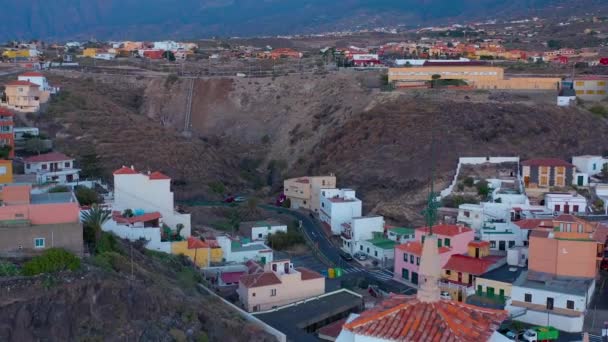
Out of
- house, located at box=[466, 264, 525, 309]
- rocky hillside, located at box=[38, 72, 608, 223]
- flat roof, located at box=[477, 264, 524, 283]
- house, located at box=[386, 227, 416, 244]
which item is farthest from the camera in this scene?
rocky hillside, located at box=[38, 72, 608, 223]

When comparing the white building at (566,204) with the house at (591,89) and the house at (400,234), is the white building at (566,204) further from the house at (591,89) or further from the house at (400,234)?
the house at (591,89)

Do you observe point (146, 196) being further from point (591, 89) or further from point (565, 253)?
point (591, 89)

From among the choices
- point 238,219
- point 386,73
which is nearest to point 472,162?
point 238,219

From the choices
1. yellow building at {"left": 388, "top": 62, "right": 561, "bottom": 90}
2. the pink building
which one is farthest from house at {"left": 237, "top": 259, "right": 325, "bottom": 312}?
yellow building at {"left": 388, "top": 62, "right": 561, "bottom": 90}

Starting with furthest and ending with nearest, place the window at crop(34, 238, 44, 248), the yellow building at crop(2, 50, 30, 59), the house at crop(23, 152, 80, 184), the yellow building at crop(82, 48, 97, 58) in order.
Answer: the yellow building at crop(82, 48, 97, 58), the yellow building at crop(2, 50, 30, 59), the house at crop(23, 152, 80, 184), the window at crop(34, 238, 44, 248)

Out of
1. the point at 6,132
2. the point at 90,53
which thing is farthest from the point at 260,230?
the point at 90,53

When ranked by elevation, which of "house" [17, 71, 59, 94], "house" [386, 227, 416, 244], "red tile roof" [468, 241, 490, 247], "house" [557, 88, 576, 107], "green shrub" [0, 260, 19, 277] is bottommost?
"house" [386, 227, 416, 244]

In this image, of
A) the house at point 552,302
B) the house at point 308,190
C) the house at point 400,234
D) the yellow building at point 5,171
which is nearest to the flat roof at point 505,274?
the house at point 552,302

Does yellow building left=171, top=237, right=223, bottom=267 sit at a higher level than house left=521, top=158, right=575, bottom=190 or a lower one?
lower

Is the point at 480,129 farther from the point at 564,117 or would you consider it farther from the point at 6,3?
the point at 6,3

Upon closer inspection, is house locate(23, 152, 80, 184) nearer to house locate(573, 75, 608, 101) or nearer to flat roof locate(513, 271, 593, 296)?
flat roof locate(513, 271, 593, 296)
